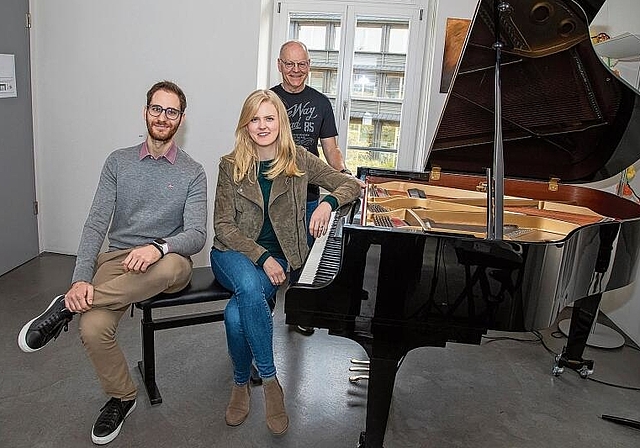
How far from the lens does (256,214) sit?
7.65ft

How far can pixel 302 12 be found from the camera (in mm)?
4055

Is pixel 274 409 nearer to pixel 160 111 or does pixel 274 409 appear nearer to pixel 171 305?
pixel 171 305

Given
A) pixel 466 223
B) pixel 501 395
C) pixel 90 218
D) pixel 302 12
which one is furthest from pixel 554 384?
pixel 302 12

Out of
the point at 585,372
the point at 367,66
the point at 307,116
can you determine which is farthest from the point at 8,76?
the point at 585,372

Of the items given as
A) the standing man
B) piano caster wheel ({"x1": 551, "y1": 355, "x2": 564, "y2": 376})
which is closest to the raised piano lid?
the standing man

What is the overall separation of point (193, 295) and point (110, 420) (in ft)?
1.88

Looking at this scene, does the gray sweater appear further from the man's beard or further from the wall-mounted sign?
the wall-mounted sign

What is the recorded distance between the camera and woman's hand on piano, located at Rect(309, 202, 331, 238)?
226cm

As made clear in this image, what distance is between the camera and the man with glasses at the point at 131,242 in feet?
6.84

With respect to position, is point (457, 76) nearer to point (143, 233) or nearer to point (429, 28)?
point (143, 233)

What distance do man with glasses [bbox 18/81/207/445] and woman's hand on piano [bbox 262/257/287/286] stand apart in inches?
12.9

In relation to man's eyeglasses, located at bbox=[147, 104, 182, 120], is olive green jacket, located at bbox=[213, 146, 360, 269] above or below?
below

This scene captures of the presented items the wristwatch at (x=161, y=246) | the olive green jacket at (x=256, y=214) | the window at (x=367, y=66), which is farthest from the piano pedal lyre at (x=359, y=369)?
the window at (x=367, y=66)

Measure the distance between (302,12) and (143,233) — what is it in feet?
7.98
